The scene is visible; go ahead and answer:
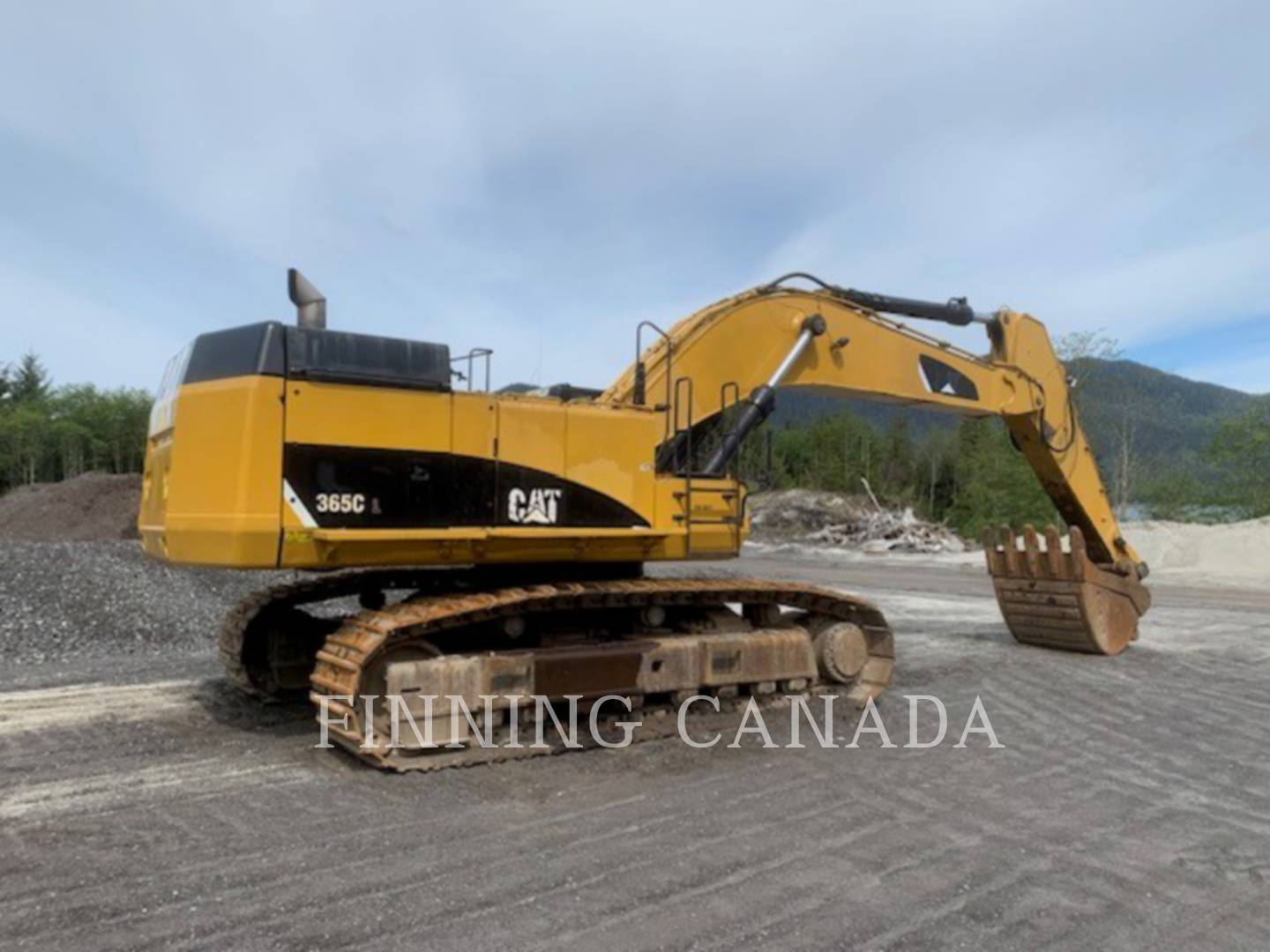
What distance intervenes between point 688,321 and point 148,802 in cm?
465

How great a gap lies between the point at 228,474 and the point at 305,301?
1.11 metres

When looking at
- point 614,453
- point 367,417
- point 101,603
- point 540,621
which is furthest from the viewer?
point 101,603

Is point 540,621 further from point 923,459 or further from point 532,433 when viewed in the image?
point 923,459

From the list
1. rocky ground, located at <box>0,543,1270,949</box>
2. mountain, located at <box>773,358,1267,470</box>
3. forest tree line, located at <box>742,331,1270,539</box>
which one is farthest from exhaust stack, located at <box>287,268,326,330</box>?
mountain, located at <box>773,358,1267,470</box>

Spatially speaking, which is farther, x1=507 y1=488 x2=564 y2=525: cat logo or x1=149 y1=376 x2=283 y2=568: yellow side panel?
x1=507 y1=488 x2=564 y2=525: cat logo

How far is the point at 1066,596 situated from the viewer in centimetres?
965

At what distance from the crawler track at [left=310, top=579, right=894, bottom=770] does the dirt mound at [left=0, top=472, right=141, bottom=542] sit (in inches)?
752

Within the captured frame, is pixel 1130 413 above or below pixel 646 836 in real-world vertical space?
above

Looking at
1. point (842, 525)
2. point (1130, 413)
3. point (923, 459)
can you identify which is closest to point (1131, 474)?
point (1130, 413)

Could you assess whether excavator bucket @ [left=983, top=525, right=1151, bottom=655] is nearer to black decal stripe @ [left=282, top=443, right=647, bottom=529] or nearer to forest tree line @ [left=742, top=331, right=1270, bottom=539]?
black decal stripe @ [left=282, top=443, right=647, bottom=529]

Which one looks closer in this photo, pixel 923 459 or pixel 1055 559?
pixel 1055 559

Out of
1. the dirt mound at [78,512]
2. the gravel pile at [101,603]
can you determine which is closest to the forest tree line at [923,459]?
the gravel pile at [101,603]

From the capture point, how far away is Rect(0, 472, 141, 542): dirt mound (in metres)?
24.0

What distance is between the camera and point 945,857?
165 inches
